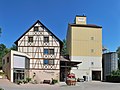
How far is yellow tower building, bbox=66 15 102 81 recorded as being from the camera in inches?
2092

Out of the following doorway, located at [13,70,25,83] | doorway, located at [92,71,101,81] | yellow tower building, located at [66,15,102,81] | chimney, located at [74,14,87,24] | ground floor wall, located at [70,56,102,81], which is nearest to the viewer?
doorway, located at [13,70,25,83]

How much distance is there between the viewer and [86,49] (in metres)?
53.5

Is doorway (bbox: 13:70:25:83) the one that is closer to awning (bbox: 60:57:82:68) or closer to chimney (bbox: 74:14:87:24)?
awning (bbox: 60:57:82:68)

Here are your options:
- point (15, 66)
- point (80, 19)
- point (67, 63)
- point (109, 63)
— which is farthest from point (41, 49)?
point (109, 63)

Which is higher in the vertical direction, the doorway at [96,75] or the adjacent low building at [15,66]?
the adjacent low building at [15,66]

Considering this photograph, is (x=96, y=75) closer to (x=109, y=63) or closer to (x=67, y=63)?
(x=109, y=63)

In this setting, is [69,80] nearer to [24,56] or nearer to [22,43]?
[24,56]

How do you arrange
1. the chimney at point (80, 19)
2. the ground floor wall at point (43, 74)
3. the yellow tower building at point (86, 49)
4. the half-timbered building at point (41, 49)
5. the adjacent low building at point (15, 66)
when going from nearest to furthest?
the adjacent low building at point (15, 66)
the ground floor wall at point (43, 74)
the half-timbered building at point (41, 49)
the yellow tower building at point (86, 49)
the chimney at point (80, 19)

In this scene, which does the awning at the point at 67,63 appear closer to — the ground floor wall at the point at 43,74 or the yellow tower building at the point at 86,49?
the yellow tower building at the point at 86,49

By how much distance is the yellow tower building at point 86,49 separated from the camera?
53.1 meters

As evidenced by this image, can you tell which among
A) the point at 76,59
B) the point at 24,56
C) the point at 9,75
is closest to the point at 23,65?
the point at 24,56

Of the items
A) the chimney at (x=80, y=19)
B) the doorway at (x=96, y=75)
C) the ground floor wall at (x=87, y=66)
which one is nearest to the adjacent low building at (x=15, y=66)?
the ground floor wall at (x=87, y=66)

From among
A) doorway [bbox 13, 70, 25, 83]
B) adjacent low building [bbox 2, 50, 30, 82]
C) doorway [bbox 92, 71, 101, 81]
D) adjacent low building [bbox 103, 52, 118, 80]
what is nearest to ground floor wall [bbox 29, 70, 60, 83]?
adjacent low building [bbox 2, 50, 30, 82]

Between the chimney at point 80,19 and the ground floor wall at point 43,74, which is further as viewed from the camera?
the chimney at point 80,19
